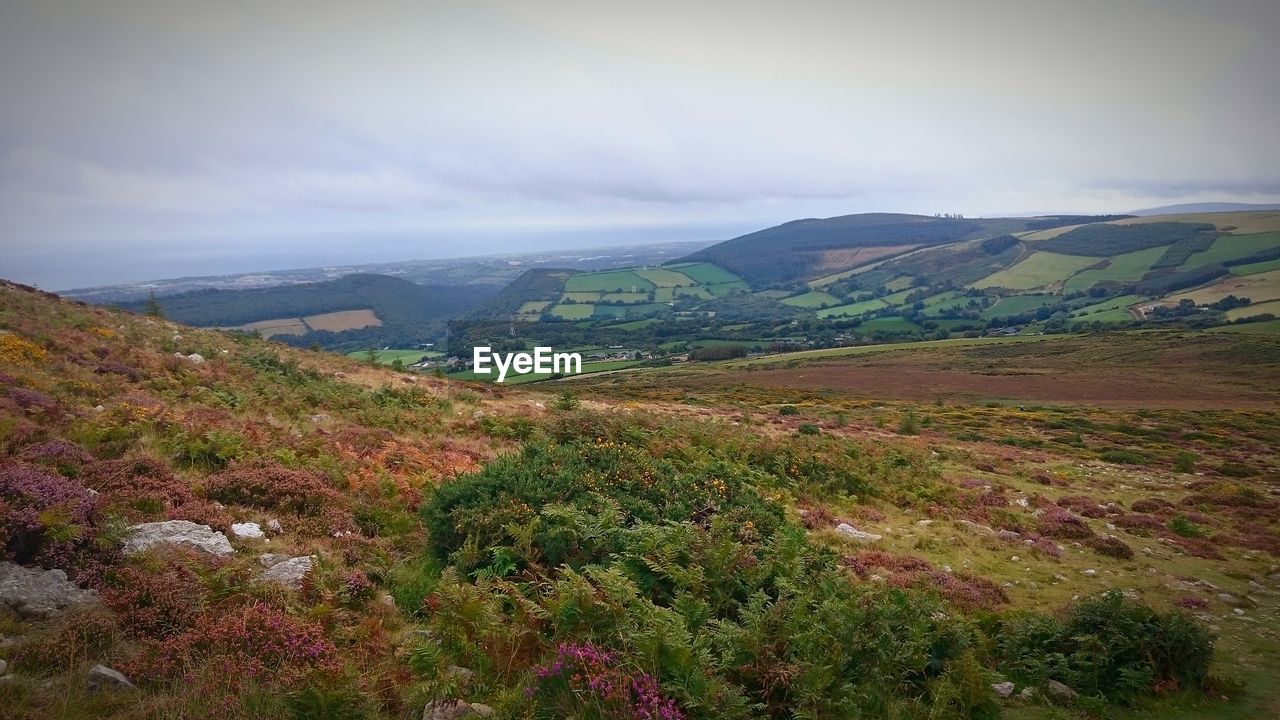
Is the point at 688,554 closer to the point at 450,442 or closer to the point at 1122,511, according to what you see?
the point at 450,442

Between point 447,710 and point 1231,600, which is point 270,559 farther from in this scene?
A: point 1231,600

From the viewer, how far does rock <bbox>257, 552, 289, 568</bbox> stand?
715cm

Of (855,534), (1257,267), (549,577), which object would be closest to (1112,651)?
(855,534)

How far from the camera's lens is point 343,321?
171625 mm

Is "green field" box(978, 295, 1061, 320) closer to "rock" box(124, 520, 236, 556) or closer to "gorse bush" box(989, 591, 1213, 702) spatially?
"gorse bush" box(989, 591, 1213, 702)

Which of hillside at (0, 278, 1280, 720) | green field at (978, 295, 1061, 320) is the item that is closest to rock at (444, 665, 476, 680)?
hillside at (0, 278, 1280, 720)

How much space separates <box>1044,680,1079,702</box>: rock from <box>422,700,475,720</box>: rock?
6.37 meters

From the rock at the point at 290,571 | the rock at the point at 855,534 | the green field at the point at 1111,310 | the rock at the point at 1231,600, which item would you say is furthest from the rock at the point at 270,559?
the green field at the point at 1111,310

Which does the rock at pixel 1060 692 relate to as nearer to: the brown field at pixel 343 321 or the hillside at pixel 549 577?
the hillside at pixel 549 577

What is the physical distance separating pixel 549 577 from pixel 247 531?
14.2 feet

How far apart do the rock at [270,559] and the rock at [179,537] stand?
0.35m

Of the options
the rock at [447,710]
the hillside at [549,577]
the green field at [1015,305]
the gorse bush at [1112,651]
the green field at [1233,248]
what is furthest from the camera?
the green field at [1233,248]

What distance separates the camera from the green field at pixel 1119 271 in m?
179

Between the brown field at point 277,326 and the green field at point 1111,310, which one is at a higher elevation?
the brown field at point 277,326
